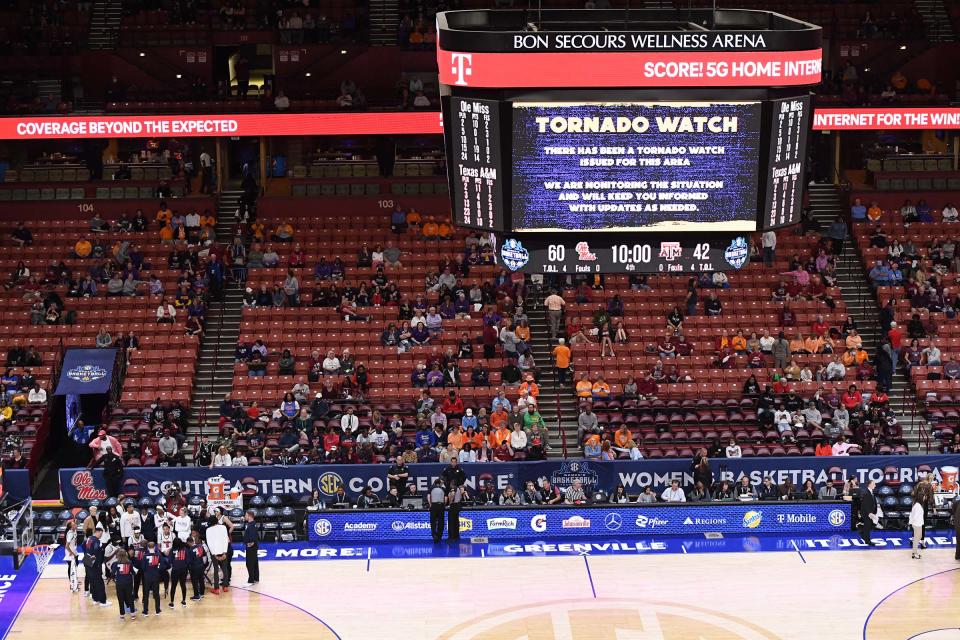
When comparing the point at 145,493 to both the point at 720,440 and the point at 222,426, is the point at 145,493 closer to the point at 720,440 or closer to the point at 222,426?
the point at 222,426

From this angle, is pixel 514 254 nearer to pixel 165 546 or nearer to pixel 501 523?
pixel 165 546

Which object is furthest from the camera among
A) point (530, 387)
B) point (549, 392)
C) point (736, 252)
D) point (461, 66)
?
point (549, 392)

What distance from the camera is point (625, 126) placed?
18703mm

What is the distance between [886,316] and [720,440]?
6.46 m

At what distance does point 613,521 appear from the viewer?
2850 cm

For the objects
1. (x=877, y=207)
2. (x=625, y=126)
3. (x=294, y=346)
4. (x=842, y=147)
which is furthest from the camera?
(x=842, y=147)

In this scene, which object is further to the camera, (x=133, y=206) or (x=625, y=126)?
(x=133, y=206)

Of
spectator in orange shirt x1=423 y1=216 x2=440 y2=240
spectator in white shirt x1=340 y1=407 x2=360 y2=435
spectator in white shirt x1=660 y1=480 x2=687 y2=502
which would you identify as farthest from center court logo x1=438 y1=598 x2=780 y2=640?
spectator in orange shirt x1=423 y1=216 x2=440 y2=240

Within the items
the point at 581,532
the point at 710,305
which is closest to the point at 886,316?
the point at 710,305

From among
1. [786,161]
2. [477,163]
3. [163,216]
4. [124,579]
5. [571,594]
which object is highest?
[477,163]

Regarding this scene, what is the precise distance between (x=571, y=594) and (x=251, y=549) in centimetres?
578

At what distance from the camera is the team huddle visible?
81.7 feet

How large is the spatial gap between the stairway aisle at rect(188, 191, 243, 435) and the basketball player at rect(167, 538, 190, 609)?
7036 mm

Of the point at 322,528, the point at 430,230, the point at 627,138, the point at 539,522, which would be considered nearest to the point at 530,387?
the point at 539,522
